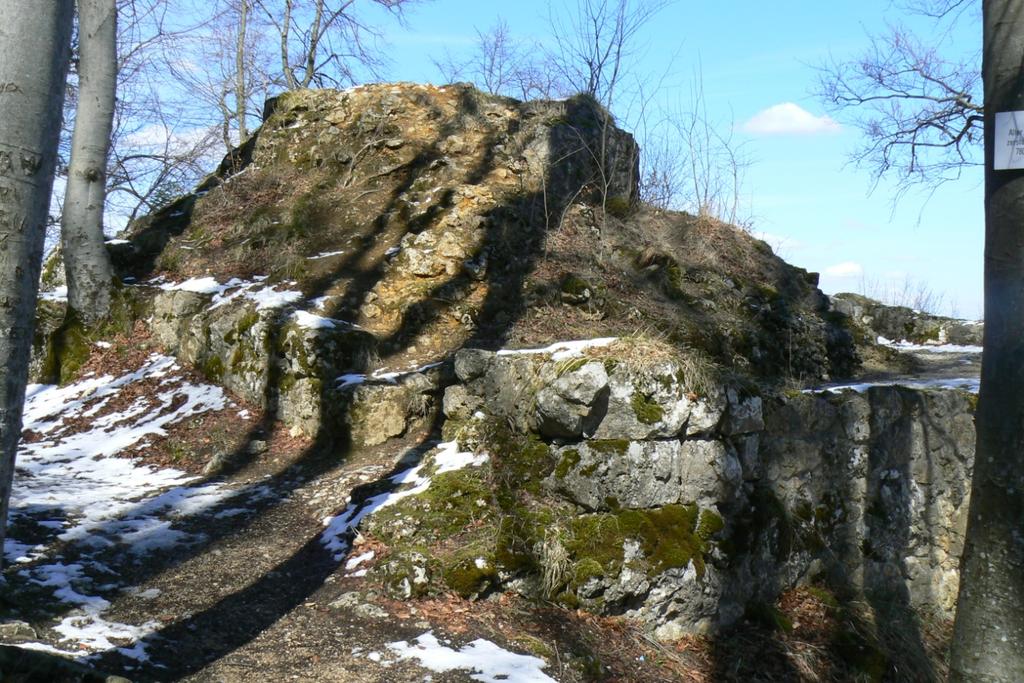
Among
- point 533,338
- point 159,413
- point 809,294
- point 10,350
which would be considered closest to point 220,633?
point 10,350

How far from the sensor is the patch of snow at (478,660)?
16.5ft

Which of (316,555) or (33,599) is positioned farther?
(316,555)

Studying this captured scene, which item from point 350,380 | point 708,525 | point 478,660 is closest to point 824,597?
point 708,525

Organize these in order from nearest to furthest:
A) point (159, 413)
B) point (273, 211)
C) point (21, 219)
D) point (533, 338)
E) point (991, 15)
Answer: point (21, 219) < point (991, 15) < point (159, 413) < point (533, 338) < point (273, 211)

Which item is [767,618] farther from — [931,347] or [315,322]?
[931,347]

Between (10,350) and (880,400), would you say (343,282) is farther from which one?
(10,350)

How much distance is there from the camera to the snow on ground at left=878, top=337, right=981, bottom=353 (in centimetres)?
1292

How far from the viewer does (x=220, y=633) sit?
17.2 feet

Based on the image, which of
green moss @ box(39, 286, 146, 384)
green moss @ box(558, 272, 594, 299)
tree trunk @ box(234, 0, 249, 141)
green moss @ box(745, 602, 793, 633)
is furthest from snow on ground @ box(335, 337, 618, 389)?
tree trunk @ box(234, 0, 249, 141)

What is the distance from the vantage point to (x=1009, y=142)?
12.8ft

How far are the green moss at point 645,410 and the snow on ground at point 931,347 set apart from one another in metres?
7.84

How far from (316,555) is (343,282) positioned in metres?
→ 4.90

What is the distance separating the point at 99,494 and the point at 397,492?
9.12ft

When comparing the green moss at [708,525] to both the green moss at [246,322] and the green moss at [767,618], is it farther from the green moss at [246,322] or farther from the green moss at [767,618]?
the green moss at [246,322]
